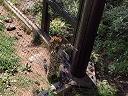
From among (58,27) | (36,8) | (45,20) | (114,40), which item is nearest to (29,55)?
(45,20)

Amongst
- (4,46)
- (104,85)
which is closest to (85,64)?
(104,85)

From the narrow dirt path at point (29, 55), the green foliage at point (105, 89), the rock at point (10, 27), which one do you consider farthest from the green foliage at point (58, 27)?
the green foliage at point (105, 89)

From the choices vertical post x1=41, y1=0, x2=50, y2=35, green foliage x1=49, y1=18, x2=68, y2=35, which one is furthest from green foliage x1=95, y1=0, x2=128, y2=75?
vertical post x1=41, y1=0, x2=50, y2=35

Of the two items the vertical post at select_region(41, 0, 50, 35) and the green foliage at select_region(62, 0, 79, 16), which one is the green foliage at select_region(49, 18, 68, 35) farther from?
the green foliage at select_region(62, 0, 79, 16)

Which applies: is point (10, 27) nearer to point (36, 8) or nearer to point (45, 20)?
point (36, 8)

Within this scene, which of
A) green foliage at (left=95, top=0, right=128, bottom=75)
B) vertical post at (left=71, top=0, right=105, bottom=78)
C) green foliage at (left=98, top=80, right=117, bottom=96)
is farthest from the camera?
green foliage at (left=95, top=0, right=128, bottom=75)
